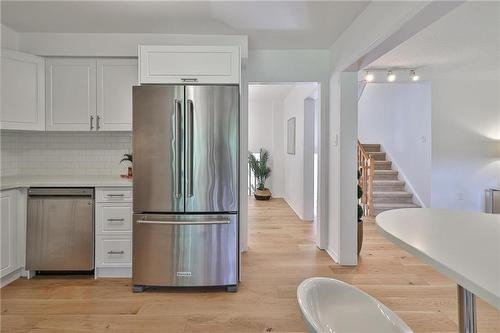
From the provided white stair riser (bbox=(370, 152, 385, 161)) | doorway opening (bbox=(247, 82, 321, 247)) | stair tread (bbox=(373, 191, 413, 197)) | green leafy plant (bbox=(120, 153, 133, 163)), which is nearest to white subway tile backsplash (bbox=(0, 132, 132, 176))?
green leafy plant (bbox=(120, 153, 133, 163))

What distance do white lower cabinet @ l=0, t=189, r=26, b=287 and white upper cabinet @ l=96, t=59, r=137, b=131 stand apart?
3.22ft

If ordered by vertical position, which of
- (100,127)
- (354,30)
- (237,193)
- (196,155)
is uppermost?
(354,30)

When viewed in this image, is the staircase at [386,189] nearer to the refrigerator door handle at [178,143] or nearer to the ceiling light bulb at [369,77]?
the ceiling light bulb at [369,77]

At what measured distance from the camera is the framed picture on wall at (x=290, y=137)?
6519 millimetres

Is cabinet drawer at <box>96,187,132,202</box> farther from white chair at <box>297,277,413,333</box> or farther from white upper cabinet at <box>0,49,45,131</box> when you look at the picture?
white chair at <box>297,277,413,333</box>

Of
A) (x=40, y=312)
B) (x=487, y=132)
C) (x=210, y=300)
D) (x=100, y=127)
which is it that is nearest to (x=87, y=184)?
(x=100, y=127)

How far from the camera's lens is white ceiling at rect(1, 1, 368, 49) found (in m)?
2.61

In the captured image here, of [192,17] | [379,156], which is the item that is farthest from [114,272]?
[379,156]

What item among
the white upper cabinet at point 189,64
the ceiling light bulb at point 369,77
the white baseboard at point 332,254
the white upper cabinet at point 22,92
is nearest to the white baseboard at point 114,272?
the white upper cabinet at point 22,92

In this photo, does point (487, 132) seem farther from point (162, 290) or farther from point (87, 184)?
point (87, 184)

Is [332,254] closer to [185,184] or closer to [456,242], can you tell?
[185,184]

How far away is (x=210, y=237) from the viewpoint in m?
2.70

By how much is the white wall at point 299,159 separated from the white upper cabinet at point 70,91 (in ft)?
9.98

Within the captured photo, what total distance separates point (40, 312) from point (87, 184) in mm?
1082
